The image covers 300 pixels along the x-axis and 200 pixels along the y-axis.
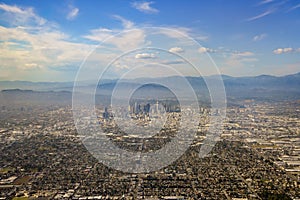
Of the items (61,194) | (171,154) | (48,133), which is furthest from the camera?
(48,133)

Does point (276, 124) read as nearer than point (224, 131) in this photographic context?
No

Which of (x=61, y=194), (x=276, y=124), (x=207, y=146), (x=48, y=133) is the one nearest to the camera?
(x=61, y=194)

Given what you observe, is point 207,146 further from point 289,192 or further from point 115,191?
point 115,191

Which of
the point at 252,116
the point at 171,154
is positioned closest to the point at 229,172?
the point at 171,154

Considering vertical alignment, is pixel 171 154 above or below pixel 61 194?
above

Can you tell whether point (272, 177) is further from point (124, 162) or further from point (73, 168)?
point (73, 168)

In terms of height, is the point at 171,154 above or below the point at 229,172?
above

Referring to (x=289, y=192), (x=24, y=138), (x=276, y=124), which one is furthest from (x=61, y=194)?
(x=276, y=124)

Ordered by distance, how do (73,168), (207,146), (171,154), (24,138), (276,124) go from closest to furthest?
(171,154)
(73,168)
(207,146)
(24,138)
(276,124)

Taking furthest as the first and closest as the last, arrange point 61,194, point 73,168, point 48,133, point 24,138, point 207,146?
point 48,133
point 24,138
point 207,146
point 73,168
point 61,194
